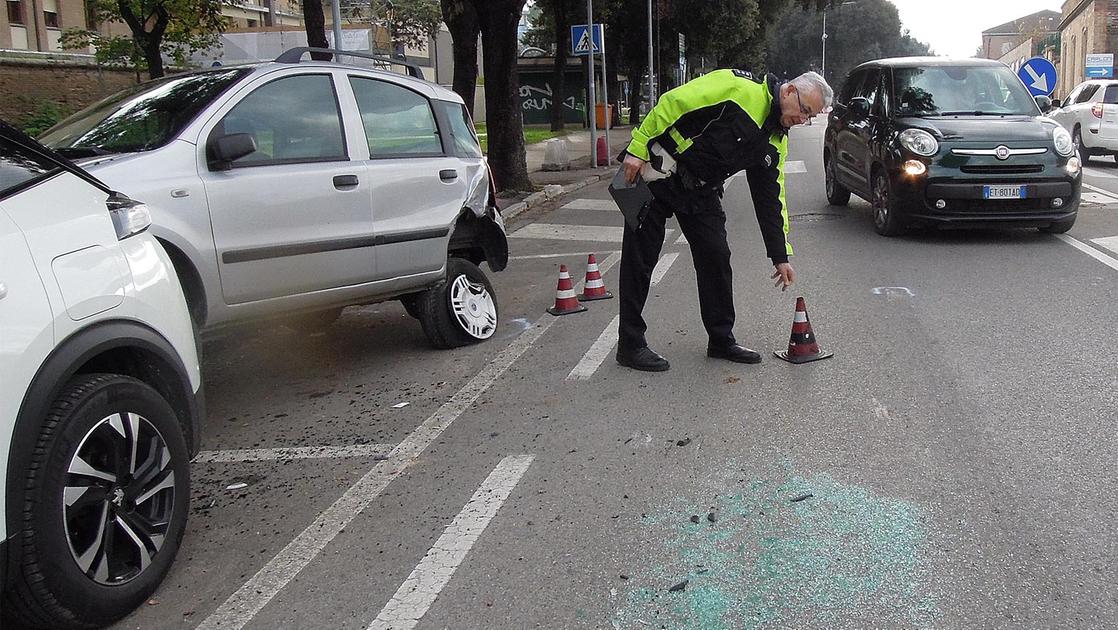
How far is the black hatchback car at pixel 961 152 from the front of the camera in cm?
1000

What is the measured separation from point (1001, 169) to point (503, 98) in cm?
875

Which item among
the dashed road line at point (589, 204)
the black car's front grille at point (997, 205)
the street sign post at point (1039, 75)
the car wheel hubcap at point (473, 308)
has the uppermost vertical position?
the street sign post at point (1039, 75)

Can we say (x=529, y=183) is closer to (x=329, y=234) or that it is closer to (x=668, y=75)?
(x=329, y=234)

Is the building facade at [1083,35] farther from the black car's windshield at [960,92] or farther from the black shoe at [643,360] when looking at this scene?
the black shoe at [643,360]

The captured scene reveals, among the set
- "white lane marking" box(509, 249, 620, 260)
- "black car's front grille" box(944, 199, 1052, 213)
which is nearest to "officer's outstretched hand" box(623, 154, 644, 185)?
"white lane marking" box(509, 249, 620, 260)

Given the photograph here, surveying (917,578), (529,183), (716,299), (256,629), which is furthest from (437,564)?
(529,183)

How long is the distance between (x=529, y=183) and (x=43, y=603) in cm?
1433

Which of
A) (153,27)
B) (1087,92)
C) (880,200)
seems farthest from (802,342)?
(1087,92)

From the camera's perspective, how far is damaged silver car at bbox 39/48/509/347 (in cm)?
518

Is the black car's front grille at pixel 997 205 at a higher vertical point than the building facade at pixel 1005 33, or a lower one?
lower

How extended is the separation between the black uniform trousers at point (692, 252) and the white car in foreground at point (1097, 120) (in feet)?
53.9

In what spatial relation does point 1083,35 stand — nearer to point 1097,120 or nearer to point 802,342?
point 1097,120

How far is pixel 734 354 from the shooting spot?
20.6 feet

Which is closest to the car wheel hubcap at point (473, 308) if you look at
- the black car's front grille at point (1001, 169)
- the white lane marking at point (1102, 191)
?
the black car's front grille at point (1001, 169)
